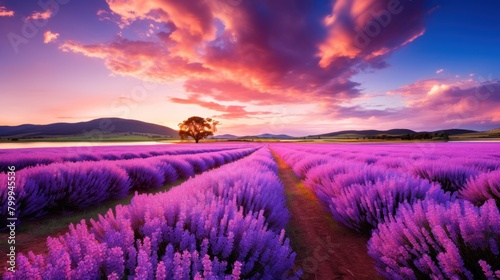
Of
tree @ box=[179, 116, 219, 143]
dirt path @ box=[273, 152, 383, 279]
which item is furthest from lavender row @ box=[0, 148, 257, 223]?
tree @ box=[179, 116, 219, 143]

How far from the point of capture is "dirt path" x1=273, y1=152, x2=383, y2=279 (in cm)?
222

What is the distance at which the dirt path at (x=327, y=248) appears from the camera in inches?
87.4

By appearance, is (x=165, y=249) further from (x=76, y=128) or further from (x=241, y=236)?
(x=76, y=128)

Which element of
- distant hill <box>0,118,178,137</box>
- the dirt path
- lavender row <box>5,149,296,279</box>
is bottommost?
the dirt path

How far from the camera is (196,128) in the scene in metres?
71.4

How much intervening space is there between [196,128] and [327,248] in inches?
2787

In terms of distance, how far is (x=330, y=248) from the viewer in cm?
278

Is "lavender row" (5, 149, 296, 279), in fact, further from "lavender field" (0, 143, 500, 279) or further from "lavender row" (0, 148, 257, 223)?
"lavender row" (0, 148, 257, 223)

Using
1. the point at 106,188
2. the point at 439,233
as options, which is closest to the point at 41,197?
the point at 106,188

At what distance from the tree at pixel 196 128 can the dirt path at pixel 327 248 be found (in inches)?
2691

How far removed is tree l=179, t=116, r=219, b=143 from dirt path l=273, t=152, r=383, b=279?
68347mm

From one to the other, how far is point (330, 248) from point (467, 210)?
1580 millimetres

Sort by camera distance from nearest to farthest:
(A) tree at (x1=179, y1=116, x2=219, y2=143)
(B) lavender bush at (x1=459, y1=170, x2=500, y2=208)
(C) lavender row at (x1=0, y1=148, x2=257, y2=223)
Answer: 1. (B) lavender bush at (x1=459, y1=170, x2=500, y2=208)
2. (C) lavender row at (x1=0, y1=148, x2=257, y2=223)
3. (A) tree at (x1=179, y1=116, x2=219, y2=143)

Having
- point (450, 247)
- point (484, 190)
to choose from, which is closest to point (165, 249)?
point (450, 247)
